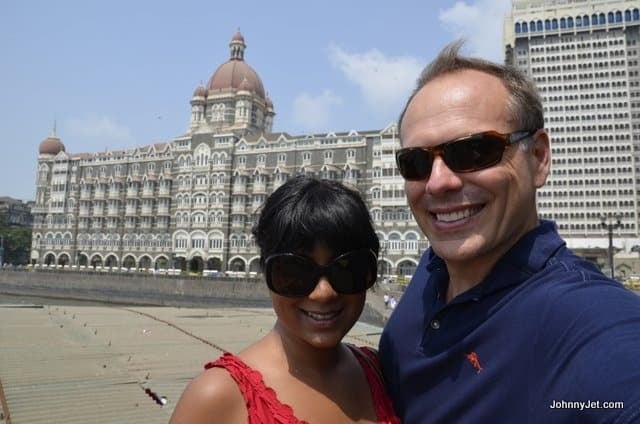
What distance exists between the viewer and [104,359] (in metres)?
6.37

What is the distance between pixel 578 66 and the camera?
5866 centimetres

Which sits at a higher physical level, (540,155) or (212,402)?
(540,155)

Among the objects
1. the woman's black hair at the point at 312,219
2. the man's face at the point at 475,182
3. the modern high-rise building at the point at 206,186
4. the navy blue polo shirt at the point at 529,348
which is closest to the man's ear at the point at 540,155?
the man's face at the point at 475,182

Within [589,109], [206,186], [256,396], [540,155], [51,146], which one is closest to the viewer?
[256,396]

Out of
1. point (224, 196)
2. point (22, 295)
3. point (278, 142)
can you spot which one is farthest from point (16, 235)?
point (278, 142)

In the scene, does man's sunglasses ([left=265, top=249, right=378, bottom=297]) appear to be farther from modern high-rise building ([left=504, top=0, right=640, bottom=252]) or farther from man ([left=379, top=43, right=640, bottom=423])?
modern high-rise building ([left=504, top=0, right=640, bottom=252])

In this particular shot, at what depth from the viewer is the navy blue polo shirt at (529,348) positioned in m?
1.19

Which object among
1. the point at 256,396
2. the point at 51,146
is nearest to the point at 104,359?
the point at 256,396

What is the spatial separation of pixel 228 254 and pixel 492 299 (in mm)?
48820

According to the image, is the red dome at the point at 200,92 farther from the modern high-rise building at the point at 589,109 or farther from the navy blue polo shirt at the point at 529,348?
the navy blue polo shirt at the point at 529,348

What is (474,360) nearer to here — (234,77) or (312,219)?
(312,219)

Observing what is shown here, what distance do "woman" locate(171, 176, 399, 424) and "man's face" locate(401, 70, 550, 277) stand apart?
0.32 meters

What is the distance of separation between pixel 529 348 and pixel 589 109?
65.6 m

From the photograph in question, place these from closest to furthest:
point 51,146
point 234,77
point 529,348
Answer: point 529,348 → point 234,77 → point 51,146
